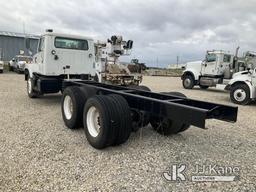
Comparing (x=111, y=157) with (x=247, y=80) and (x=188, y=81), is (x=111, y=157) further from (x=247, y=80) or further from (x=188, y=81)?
(x=188, y=81)

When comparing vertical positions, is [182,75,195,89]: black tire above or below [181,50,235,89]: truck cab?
below

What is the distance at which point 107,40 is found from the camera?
17297 millimetres

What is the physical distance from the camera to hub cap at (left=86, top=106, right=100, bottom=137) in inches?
179

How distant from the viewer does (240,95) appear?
10547mm

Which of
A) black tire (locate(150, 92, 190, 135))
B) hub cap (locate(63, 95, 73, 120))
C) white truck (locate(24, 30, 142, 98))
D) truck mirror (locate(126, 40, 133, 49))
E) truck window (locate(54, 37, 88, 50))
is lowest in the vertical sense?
black tire (locate(150, 92, 190, 135))

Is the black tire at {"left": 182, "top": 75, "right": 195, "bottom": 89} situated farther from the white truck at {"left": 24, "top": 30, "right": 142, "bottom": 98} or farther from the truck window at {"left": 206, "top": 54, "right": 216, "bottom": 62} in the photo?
the white truck at {"left": 24, "top": 30, "right": 142, "bottom": 98}

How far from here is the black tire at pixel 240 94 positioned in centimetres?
1034

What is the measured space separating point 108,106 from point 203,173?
5.91 feet

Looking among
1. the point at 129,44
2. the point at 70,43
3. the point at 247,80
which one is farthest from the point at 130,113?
the point at 129,44

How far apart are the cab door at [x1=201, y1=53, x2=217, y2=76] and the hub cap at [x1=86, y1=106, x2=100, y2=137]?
39.6 ft

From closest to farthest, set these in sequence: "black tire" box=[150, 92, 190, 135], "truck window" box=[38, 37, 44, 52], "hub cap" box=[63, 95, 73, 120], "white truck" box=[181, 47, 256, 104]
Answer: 1. "black tire" box=[150, 92, 190, 135]
2. "hub cap" box=[63, 95, 73, 120]
3. "truck window" box=[38, 37, 44, 52]
4. "white truck" box=[181, 47, 256, 104]

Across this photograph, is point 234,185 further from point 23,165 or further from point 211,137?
point 23,165

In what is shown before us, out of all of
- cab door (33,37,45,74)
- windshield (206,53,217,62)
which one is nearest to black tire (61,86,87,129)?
cab door (33,37,45,74)

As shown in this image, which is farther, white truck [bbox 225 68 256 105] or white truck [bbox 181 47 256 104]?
white truck [bbox 181 47 256 104]
